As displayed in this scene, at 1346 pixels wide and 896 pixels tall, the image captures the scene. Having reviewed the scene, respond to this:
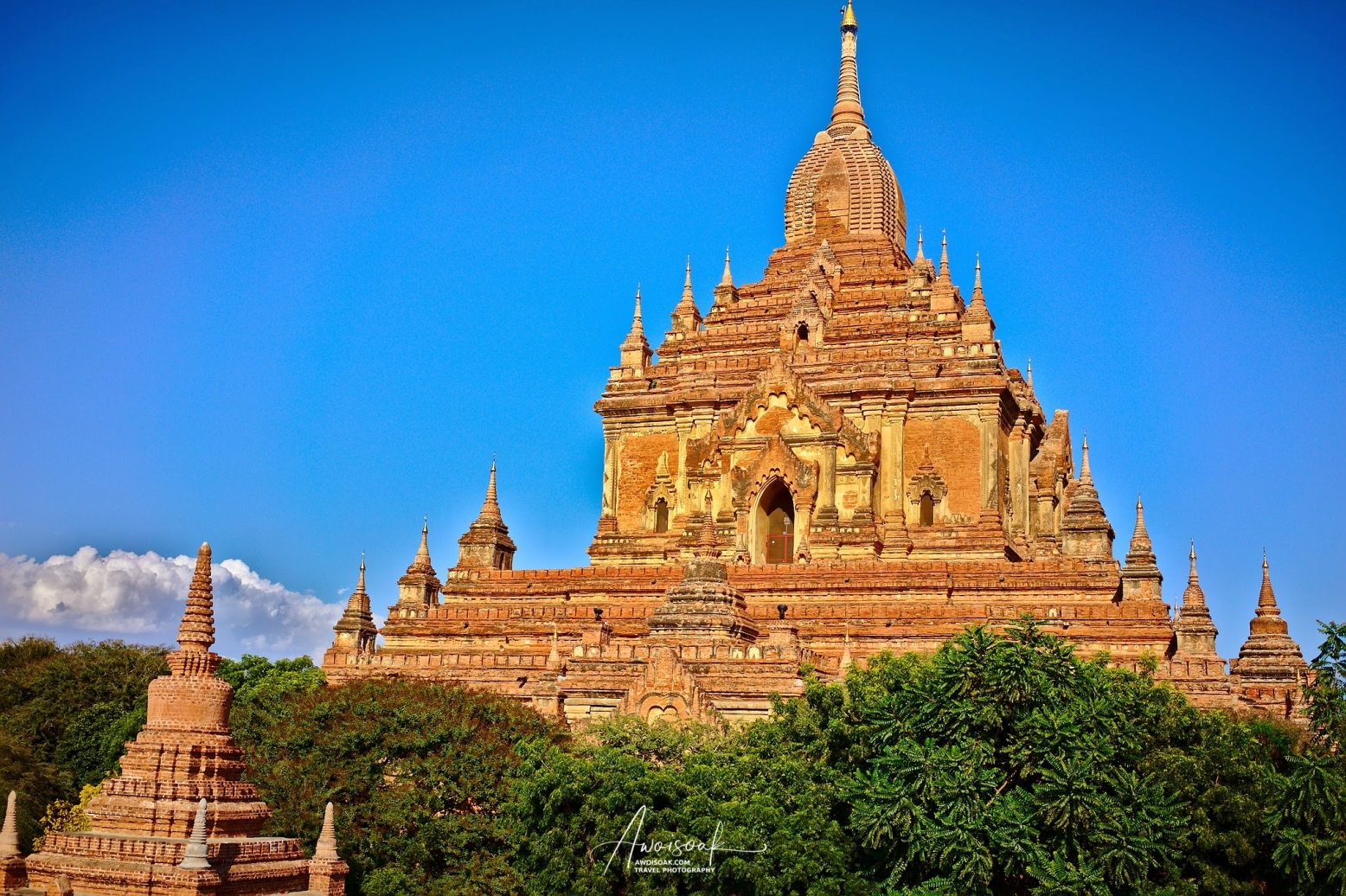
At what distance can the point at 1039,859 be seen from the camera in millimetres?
25688

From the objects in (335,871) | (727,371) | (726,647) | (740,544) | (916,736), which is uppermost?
(727,371)

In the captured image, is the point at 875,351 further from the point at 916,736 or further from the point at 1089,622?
the point at 916,736

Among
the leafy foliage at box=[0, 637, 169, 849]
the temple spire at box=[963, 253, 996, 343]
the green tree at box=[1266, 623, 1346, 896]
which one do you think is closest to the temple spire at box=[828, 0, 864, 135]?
the temple spire at box=[963, 253, 996, 343]

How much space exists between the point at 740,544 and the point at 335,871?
28358 mm

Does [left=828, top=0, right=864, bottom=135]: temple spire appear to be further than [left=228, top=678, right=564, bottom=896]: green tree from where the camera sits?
Yes

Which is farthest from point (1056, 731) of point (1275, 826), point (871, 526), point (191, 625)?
point (871, 526)

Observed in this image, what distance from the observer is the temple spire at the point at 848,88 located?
67.1 m

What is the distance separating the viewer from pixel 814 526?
51.8m

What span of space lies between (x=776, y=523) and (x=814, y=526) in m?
2.41

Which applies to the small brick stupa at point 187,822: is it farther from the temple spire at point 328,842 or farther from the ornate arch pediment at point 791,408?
the ornate arch pediment at point 791,408

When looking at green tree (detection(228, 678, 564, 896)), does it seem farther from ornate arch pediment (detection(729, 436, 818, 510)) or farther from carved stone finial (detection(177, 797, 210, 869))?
ornate arch pediment (detection(729, 436, 818, 510))

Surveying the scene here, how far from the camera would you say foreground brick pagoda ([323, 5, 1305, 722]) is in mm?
40625

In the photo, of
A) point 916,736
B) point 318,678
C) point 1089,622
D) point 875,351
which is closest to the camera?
point 916,736

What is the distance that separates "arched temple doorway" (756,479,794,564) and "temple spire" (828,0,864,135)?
20.0 meters
